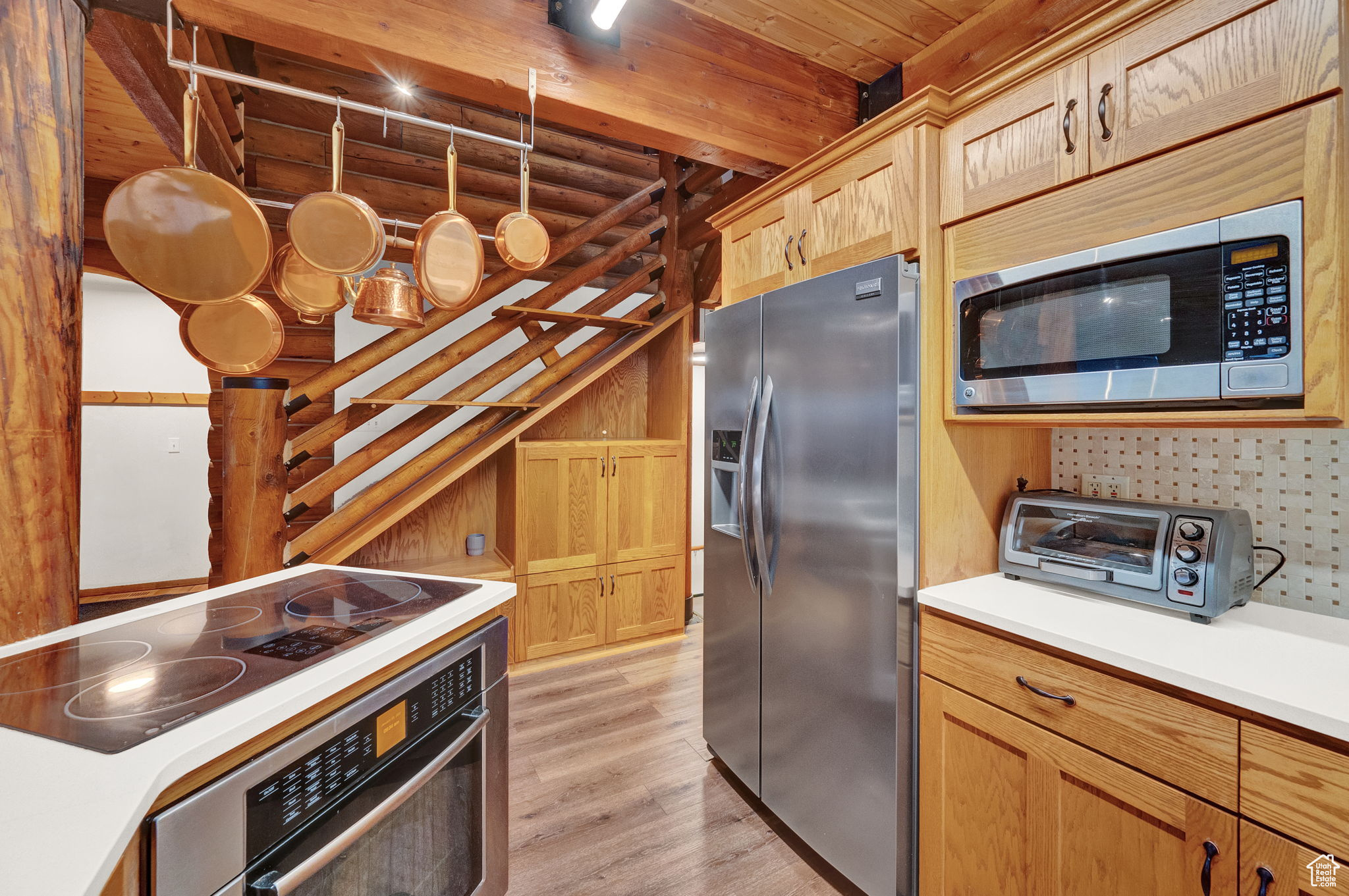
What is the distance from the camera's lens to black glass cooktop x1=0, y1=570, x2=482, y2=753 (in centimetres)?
82

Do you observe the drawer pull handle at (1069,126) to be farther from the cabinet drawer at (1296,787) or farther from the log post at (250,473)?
the log post at (250,473)

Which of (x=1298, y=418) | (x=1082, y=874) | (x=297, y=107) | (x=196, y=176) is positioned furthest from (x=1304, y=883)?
(x=297, y=107)

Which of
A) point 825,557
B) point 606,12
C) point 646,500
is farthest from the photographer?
point 646,500

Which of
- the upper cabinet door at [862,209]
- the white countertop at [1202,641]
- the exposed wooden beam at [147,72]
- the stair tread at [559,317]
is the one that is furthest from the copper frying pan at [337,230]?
the white countertop at [1202,641]

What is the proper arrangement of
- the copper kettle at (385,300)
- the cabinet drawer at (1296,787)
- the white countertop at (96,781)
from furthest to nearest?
1. the copper kettle at (385,300)
2. the cabinet drawer at (1296,787)
3. the white countertop at (96,781)

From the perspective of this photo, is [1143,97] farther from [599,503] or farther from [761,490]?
[599,503]

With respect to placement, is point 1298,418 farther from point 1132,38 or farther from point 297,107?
point 297,107

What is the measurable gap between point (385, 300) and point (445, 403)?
105cm

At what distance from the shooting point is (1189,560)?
4.29 feet

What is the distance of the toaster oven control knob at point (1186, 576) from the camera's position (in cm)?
129

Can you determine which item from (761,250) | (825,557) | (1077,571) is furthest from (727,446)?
Result: (1077,571)

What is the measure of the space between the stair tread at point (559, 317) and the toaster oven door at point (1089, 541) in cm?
247

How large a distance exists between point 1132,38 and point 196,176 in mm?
2194

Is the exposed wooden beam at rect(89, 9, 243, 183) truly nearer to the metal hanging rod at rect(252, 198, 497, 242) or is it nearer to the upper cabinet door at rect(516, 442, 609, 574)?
the metal hanging rod at rect(252, 198, 497, 242)
